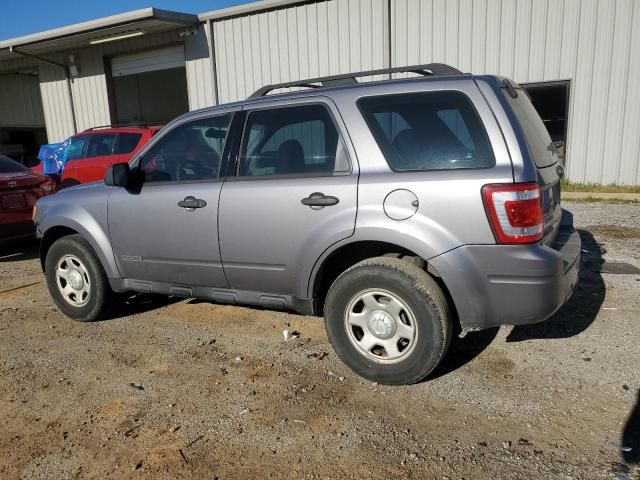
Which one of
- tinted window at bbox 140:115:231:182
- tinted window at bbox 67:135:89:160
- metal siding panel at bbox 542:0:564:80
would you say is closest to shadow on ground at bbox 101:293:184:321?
tinted window at bbox 140:115:231:182

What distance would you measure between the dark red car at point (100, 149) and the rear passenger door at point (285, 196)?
6.40 metres

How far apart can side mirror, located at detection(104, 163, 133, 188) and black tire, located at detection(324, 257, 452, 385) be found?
1.97m

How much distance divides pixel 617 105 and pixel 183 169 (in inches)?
409

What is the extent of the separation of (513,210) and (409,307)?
0.84m

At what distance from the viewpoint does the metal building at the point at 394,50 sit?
36.5ft

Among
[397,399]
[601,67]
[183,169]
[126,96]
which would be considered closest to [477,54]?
[601,67]

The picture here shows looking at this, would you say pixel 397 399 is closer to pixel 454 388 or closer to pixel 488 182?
pixel 454 388

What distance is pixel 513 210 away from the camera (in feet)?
9.68

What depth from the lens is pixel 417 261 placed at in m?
3.39

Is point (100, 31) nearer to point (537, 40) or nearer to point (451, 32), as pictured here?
point (451, 32)

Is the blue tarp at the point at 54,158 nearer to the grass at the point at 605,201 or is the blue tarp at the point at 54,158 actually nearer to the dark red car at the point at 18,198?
the dark red car at the point at 18,198

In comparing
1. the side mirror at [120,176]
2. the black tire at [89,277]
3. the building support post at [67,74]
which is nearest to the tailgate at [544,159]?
the side mirror at [120,176]

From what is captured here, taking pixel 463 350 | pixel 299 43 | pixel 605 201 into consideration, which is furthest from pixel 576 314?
pixel 299 43

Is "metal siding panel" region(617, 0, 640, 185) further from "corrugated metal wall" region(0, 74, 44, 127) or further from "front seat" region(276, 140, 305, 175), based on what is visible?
"corrugated metal wall" region(0, 74, 44, 127)
